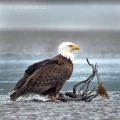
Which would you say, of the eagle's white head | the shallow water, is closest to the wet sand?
the shallow water

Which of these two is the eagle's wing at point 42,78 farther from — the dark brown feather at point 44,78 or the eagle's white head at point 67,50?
the eagle's white head at point 67,50

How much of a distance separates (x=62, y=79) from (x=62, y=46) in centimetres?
59

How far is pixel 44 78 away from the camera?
32.7 ft

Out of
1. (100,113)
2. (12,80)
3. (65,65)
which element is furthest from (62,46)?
(12,80)

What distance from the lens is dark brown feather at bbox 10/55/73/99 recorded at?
989cm

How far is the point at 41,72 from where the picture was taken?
393 inches

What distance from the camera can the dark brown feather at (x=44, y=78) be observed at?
32.4 ft

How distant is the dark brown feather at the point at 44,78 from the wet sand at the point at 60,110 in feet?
0.64

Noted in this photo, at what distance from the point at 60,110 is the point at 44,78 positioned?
3.37ft

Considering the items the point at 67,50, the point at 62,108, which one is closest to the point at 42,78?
the point at 67,50

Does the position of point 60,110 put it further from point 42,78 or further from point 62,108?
point 42,78

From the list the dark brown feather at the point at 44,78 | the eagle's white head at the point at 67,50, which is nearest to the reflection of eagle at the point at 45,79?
the dark brown feather at the point at 44,78

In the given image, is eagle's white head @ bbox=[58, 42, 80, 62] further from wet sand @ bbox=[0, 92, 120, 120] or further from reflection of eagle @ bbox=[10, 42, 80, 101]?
wet sand @ bbox=[0, 92, 120, 120]

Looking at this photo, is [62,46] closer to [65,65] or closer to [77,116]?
[65,65]
